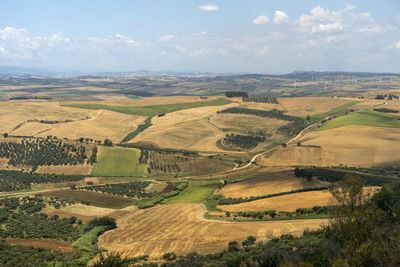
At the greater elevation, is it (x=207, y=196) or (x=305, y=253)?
(x=305, y=253)

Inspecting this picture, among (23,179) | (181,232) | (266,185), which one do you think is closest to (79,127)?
(23,179)

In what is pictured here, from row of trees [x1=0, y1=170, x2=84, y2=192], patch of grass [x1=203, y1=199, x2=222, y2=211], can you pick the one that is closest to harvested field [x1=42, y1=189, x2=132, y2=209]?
row of trees [x1=0, y1=170, x2=84, y2=192]

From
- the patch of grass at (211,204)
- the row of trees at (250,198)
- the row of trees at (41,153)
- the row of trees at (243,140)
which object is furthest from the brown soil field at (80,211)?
the row of trees at (243,140)

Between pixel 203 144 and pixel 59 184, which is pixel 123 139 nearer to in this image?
pixel 203 144

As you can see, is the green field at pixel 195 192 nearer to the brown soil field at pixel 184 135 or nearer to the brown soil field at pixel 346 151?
the brown soil field at pixel 346 151

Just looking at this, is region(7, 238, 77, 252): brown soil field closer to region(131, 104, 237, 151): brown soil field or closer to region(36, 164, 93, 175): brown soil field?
region(36, 164, 93, 175): brown soil field

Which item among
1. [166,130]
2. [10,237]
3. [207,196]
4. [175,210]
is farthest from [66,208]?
[166,130]
